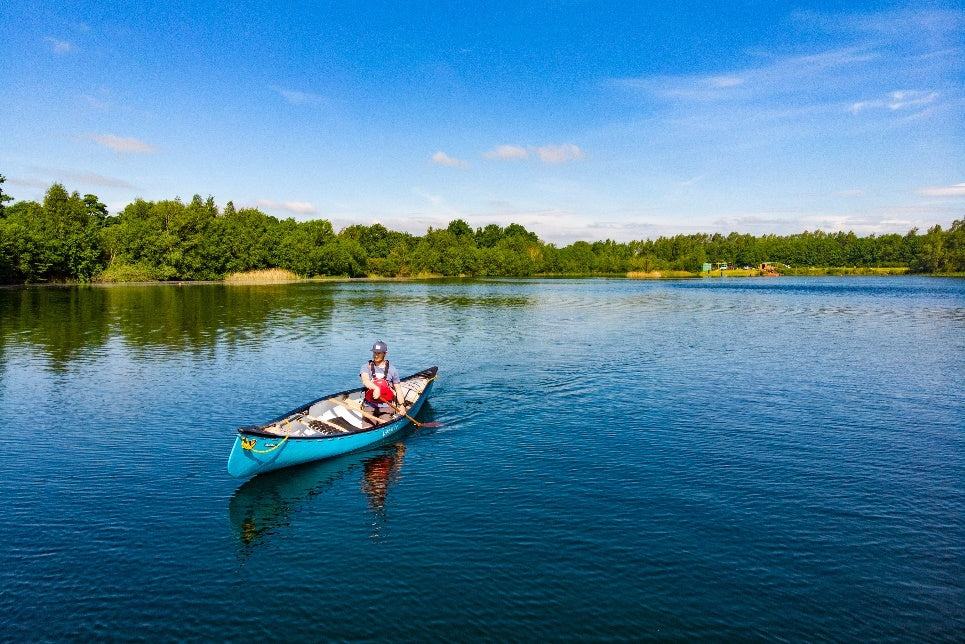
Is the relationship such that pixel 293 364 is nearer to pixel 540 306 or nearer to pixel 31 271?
pixel 540 306

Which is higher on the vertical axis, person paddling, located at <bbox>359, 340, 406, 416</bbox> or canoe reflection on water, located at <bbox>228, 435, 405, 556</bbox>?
person paddling, located at <bbox>359, 340, 406, 416</bbox>

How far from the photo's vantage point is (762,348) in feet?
130

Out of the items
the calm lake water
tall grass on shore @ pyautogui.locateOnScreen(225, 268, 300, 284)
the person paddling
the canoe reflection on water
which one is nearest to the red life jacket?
the person paddling

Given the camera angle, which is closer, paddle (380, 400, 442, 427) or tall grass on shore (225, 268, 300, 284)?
paddle (380, 400, 442, 427)

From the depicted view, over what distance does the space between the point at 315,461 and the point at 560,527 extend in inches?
306

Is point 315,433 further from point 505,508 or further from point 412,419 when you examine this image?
point 505,508

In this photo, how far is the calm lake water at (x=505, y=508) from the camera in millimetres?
10305

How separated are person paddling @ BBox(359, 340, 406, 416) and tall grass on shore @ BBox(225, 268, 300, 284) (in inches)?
4695

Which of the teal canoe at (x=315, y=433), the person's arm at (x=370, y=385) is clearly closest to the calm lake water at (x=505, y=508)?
the teal canoe at (x=315, y=433)

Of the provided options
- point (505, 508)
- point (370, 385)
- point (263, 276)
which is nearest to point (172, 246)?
point (263, 276)

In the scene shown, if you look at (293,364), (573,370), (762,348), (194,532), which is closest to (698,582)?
(194,532)

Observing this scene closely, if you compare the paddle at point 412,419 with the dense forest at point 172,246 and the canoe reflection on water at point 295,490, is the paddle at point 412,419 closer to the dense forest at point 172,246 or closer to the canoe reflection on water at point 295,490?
the canoe reflection on water at point 295,490

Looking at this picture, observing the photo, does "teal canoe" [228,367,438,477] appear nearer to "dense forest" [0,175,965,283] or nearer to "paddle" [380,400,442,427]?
"paddle" [380,400,442,427]

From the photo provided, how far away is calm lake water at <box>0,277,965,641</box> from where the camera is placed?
10.3 m
